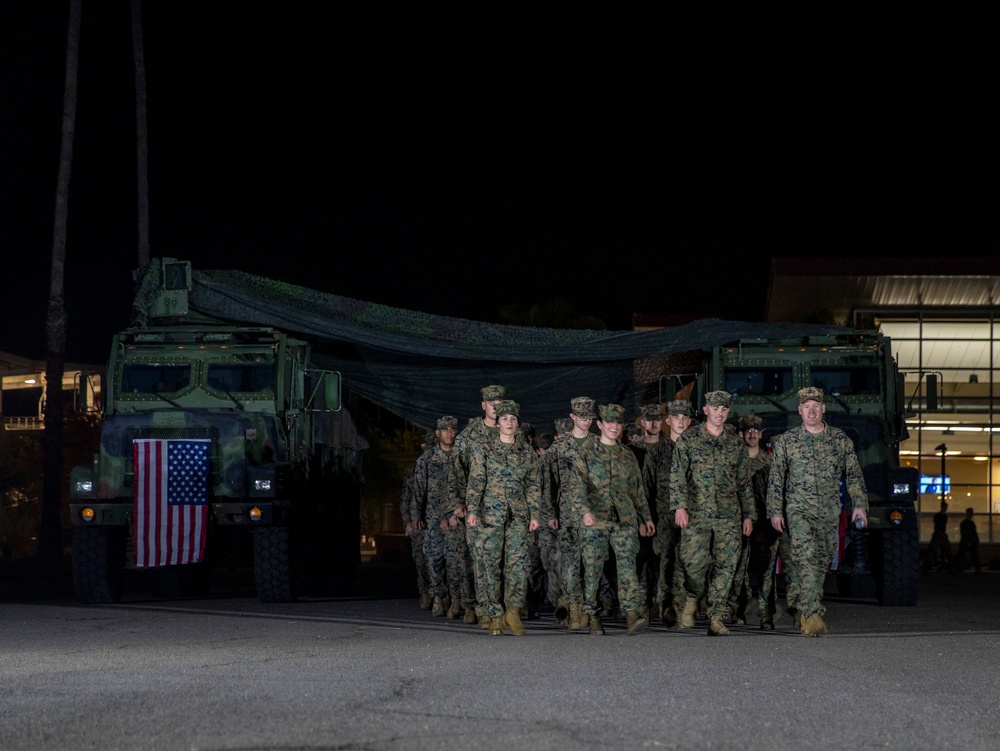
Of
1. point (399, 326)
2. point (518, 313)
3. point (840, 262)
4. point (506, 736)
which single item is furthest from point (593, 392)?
point (518, 313)

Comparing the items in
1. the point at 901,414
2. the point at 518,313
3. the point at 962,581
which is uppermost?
the point at 518,313

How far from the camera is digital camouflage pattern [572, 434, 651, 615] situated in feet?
38.4

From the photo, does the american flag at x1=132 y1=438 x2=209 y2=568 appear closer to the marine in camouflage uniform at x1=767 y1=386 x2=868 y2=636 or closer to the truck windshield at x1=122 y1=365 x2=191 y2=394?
the truck windshield at x1=122 y1=365 x2=191 y2=394

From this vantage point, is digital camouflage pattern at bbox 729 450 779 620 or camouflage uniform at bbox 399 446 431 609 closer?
digital camouflage pattern at bbox 729 450 779 620

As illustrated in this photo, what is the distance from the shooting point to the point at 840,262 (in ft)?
116

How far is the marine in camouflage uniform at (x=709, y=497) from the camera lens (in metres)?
12.1

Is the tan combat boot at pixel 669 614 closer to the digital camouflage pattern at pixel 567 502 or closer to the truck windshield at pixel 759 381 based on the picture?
the digital camouflage pattern at pixel 567 502

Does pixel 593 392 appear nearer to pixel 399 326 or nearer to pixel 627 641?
pixel 399 326

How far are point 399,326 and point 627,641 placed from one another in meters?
5.99

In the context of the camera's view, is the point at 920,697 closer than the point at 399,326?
Yes

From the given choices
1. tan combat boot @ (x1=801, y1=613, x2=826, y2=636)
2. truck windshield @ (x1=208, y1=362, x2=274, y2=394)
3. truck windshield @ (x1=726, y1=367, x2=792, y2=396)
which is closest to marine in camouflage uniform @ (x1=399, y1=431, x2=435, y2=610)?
truck windshield @ (x1=208, y1=362, x2=274, y2=394)

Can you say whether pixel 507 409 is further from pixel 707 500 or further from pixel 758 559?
pixel 758 559

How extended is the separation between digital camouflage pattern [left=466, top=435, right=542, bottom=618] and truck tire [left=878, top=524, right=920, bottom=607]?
16.9 feet

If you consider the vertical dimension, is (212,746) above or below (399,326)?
below
